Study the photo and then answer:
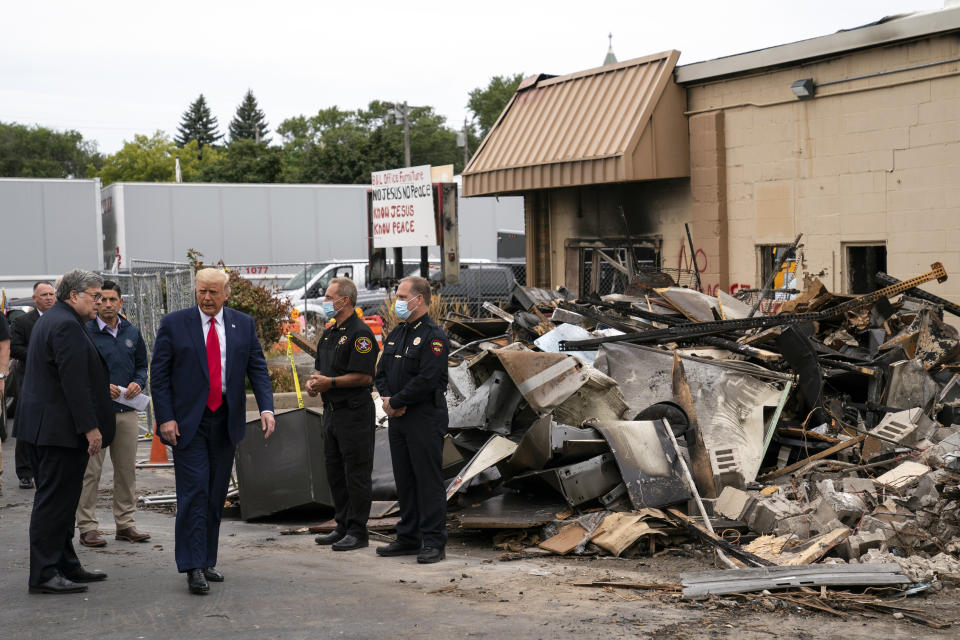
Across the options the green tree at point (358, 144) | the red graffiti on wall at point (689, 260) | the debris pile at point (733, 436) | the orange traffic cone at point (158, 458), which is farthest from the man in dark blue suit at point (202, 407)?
the green tree at point (358, 144)

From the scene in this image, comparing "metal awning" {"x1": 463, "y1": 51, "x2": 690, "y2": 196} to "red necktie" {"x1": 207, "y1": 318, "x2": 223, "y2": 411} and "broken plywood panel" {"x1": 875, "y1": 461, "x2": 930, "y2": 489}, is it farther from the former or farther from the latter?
"red necktie" {"x1": 207, "y1": 318, "x2": 223, "y2": 411}

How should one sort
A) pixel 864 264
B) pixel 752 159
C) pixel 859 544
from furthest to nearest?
1. pixel 752 159
2. pixel 864 264
3. pixel 859 544

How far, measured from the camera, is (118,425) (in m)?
7.43

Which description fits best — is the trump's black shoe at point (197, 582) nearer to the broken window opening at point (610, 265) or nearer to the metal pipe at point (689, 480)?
the metal pipe at point (689, 480)

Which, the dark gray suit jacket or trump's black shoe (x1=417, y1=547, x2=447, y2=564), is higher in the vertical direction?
the dark gray suit jacket

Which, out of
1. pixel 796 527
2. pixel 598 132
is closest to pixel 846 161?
pixel 598 132

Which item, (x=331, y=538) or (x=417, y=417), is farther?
(x=331, y=538)

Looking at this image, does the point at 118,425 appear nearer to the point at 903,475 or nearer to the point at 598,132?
the point at 903,475

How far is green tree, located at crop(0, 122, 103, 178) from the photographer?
8812 cm

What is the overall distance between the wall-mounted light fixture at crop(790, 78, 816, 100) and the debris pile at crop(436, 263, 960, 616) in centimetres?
344

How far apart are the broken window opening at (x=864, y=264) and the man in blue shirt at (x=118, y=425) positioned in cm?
928

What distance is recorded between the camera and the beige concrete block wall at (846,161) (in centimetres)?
1191

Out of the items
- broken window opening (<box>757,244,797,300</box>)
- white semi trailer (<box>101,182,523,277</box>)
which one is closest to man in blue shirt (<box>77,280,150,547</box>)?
broken window opening (<box>757,244,797,300</box>)

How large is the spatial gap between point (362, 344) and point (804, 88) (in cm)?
854
